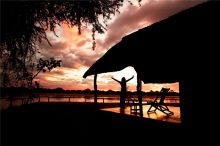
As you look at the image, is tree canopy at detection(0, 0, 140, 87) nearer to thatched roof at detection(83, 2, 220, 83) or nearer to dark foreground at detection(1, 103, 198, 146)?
thatched roof at detection(83, 2, 220, 83)

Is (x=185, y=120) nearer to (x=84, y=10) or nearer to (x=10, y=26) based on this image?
(x=84, y=10)

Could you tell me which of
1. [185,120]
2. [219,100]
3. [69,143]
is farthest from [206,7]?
[69,143]

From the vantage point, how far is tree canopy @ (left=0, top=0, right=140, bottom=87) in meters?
4.34

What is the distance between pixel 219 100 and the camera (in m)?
4.62

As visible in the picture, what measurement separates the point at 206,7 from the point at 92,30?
293 centimetres

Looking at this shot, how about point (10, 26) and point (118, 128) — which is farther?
point (118, 128)

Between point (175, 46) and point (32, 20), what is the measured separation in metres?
3.48

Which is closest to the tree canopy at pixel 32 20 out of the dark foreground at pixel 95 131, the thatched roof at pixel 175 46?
the thatched roof at pixel 175 46

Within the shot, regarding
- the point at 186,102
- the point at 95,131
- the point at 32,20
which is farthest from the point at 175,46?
the point at 95,131

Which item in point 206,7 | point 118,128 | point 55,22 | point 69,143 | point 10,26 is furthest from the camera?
point 118,128

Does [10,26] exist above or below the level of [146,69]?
above

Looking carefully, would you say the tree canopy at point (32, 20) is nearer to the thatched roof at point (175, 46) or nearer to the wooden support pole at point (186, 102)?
the thatched roof at point (175, 46)

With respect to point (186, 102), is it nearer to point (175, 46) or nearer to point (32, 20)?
point (175, 46)

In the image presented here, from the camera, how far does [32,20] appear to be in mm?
4867
